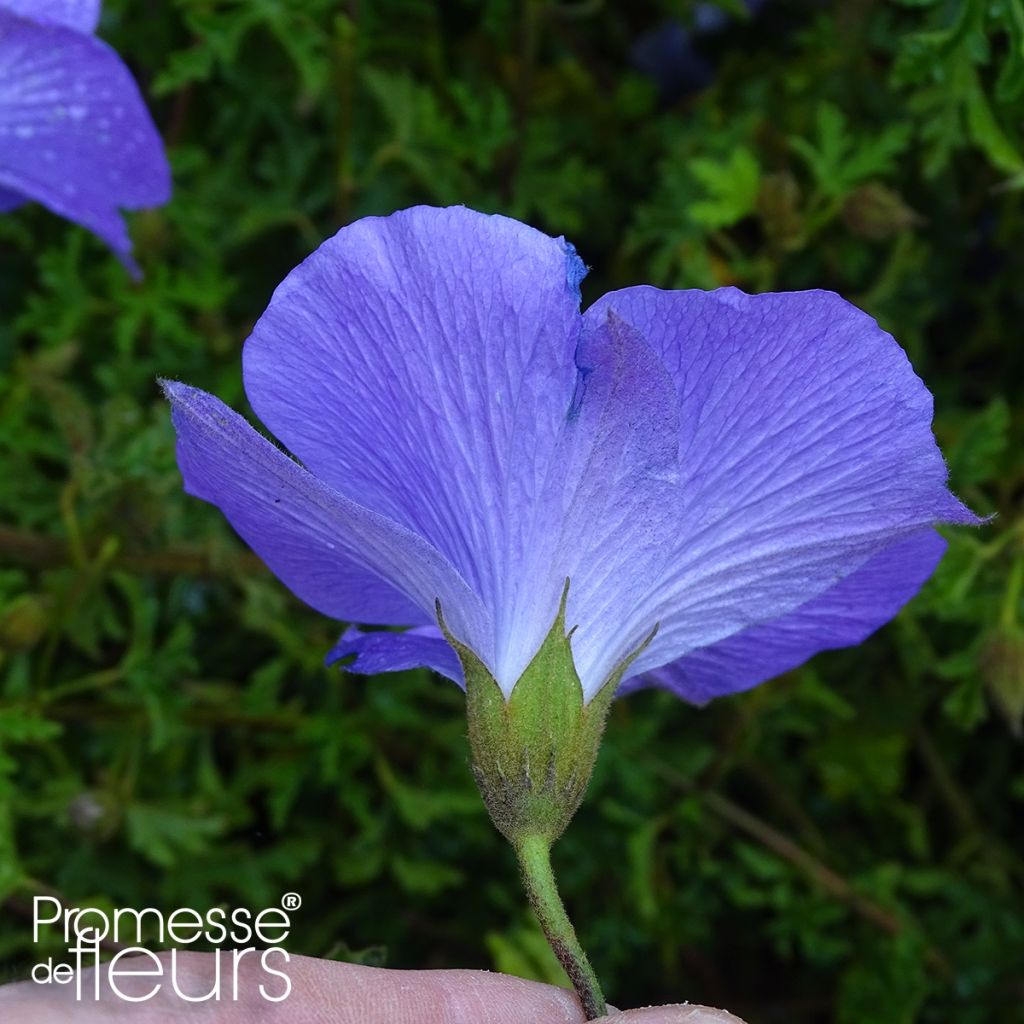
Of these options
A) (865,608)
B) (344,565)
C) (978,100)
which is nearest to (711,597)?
(865,608)

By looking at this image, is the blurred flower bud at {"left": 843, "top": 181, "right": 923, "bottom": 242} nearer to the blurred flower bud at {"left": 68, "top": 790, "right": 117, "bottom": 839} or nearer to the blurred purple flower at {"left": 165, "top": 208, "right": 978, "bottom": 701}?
the blurred purple flower at {"left": 165, "top": 208, "right": 978, "bottom": 701}

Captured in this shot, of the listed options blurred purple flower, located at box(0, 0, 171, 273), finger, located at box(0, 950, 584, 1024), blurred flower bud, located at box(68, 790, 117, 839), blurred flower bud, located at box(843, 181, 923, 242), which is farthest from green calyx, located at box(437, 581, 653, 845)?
blurred flower bud, located at box(843, 181, 923, 242)

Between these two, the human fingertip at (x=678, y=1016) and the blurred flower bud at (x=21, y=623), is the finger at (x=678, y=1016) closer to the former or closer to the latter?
the human fingertip at (x=678, y=1016)

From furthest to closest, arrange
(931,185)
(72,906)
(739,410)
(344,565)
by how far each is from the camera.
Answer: (931,185) → (72,906) → (344,565) → (739,410)

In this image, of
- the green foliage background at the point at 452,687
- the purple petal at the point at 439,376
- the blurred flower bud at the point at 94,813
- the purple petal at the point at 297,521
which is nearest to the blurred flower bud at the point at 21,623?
the green foliage background at the point at 452,687

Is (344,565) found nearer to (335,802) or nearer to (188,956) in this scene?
(188,956)
